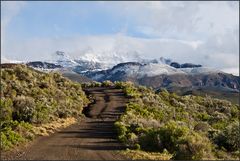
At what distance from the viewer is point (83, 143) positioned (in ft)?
98.5

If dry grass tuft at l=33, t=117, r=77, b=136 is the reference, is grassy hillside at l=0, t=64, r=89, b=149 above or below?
above

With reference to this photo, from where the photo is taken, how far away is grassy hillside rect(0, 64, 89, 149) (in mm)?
31448

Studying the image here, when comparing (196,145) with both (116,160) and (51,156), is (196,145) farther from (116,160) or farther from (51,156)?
(51,156)

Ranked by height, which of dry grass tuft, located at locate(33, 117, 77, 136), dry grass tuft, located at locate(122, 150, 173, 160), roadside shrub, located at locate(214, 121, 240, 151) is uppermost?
roadside shrub, located at locate(214, 121, 240, 151)

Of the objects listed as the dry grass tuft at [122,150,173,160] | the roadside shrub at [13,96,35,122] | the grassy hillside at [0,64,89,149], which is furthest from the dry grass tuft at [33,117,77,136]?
the dry grass tuft at [122,150,173,160]

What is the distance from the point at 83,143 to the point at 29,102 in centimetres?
1112

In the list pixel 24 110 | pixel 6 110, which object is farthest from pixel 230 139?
pixel 6 110

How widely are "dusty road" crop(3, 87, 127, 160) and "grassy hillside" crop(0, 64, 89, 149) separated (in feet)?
4.55

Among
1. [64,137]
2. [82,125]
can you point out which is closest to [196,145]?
[64,137]

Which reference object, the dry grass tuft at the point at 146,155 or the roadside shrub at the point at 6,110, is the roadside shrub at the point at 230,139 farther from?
the roadside shrub at the point at 6,110

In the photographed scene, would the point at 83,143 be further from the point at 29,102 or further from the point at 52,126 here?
the point at 29,102

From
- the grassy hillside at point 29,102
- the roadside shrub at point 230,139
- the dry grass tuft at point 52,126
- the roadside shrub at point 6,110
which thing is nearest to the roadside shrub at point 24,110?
the grassy hillside at point 29,102

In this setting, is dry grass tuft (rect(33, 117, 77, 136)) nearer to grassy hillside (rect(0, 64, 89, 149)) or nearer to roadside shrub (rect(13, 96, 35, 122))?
grassy hillside (rect(0, 64, 89, 149))

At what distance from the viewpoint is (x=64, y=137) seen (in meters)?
32.7
